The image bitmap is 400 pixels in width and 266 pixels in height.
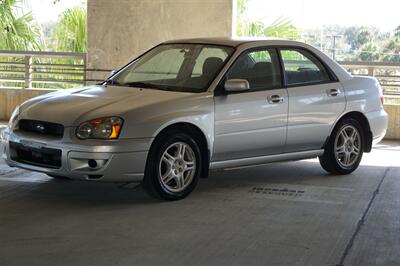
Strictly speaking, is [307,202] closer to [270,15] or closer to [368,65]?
[368,65]

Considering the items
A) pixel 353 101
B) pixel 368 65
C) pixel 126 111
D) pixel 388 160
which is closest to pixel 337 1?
pixel 368 65

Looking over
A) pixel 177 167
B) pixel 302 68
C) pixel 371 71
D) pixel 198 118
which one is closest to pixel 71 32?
pixel 371 71

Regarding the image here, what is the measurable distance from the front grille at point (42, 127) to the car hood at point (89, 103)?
0.04m

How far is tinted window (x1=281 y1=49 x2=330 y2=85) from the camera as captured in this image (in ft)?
27.0

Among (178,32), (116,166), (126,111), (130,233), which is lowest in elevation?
(130,233)

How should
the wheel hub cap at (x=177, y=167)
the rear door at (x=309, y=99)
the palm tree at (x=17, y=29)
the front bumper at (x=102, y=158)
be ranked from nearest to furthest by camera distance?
the front bumper at (x=102, y=158), the wheel hub cap at (x=177, y=167), the rear door at (x=309, y=99), the palm tree at (x=17, y=29)

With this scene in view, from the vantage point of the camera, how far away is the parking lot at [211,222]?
212 inches

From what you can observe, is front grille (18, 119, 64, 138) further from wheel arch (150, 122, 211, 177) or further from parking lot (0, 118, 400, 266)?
wheel arch (150, 122, 211, 177)

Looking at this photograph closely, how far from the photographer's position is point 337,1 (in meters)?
17.5

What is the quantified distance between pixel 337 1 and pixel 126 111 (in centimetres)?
1167

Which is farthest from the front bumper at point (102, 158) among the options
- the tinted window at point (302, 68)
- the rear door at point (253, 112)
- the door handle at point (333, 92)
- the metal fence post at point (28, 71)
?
the metal fence post at point (28, 71)

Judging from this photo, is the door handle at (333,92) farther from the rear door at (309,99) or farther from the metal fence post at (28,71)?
the metal fence post at (28,71)

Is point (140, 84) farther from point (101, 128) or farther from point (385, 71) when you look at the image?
point (385, 71)

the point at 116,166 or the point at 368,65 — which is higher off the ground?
the point at 368,65
